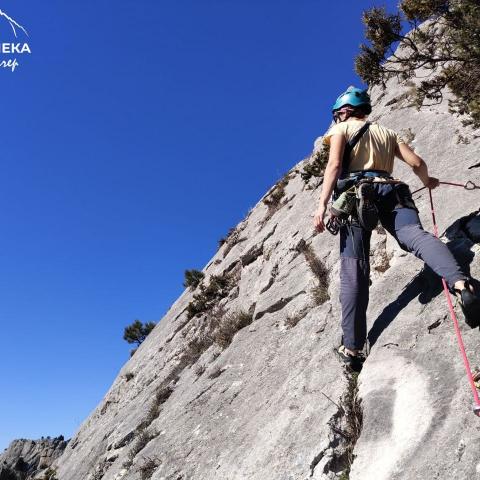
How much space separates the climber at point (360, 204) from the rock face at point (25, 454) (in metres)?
31.3

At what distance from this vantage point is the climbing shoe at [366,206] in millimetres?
4926

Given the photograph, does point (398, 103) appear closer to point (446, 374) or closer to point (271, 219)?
point (271, 219)

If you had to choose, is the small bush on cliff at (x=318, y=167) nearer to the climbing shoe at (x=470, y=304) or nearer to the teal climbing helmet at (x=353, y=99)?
the teal climbing helmet at (x=353, y=99)

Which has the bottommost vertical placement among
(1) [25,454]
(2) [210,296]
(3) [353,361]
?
(3) [353,361]

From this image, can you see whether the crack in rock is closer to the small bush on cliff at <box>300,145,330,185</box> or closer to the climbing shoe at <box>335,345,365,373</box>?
the climbing shoe at <box>335,345,365,373</box>

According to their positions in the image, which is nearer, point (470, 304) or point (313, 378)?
point (470, 304)

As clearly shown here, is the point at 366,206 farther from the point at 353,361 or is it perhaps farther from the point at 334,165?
the point at 353,361

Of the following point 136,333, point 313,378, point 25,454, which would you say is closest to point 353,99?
point 313,378

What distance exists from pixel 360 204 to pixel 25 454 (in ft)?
124

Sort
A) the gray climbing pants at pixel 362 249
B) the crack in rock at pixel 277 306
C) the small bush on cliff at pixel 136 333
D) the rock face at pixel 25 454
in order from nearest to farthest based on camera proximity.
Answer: the gray climbing pants at pixel 362 249
the crack in rock at pixel 277 306
the small bush on cliff at pixel 136 333
the rock face at pixel 25 454

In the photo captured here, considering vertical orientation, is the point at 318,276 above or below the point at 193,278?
below

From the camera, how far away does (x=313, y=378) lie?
5340 mm

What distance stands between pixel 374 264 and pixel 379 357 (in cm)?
226

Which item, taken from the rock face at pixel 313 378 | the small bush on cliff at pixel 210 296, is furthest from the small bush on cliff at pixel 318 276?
Result: the small bush on cliff at pixel 210 296
